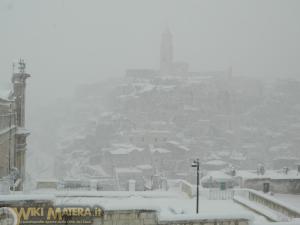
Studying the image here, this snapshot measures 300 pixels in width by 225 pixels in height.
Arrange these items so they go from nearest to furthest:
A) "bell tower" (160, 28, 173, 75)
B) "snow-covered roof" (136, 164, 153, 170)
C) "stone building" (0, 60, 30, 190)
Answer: "stone building" (0, 60, 30, 190) < "snow-covered roof" (136, 164, 153, 170) < "bell tower" (160, 28, 173, 75)

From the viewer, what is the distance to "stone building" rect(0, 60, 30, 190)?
1402 centimetres

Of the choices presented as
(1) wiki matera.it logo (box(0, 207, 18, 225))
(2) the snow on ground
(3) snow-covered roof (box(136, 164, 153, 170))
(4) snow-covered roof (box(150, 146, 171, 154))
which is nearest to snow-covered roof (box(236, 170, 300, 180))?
(2) the snow on ground

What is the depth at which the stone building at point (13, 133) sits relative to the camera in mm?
14016

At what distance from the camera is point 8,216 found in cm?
612

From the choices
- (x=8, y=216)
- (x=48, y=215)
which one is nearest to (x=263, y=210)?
(x=48, y=215)

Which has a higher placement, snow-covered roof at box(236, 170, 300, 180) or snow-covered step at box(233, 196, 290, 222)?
snow-covered step at box(233, 196, 290, 222)

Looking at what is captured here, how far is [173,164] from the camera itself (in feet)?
185

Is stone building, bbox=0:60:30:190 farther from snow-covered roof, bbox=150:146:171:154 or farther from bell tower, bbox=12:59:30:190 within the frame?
snow-covered roof, bbox=150:146:171:154

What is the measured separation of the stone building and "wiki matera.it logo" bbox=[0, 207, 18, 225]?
639 cm

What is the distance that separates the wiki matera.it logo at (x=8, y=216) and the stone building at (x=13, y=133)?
6.39 m

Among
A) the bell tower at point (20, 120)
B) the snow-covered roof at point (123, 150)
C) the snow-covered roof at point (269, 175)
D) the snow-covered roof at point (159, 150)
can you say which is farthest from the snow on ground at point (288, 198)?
the snow-covered roof at point (159, 150)

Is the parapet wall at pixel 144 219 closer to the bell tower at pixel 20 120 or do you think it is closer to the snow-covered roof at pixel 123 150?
the bell tower at pixel 20 120

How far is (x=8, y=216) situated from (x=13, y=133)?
10.0 meters

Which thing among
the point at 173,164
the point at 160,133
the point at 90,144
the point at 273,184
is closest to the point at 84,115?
the point at 90,144
